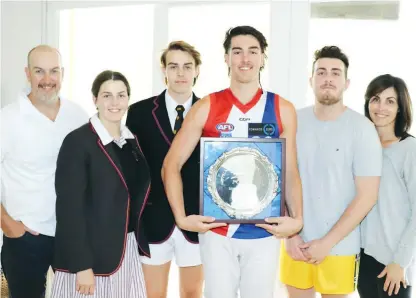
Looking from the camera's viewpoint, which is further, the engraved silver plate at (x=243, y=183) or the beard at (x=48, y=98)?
the beard at (x=48, y=98)

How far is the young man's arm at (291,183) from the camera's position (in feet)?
6.80

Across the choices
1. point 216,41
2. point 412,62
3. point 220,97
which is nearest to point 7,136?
point 220,97

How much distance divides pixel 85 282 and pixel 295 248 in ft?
3.42

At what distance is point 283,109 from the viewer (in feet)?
7.01

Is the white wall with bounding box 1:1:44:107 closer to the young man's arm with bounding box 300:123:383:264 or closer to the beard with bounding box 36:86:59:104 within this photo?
the beard with bounding box 36:86:59:104

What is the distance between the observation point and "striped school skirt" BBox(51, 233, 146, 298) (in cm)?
215

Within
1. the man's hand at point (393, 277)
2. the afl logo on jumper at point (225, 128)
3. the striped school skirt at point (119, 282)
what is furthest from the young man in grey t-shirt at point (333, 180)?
the striped school skirt at point (119, 282)

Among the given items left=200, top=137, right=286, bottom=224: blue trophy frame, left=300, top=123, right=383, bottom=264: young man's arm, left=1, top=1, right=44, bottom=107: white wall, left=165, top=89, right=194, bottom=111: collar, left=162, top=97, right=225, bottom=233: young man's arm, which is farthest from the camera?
left=1, top=1, right=44, bottom=107: white wall

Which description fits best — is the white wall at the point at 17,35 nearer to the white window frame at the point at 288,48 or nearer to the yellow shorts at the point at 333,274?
the white window frame at the point at 288,48

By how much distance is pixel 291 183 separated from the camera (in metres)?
2.19

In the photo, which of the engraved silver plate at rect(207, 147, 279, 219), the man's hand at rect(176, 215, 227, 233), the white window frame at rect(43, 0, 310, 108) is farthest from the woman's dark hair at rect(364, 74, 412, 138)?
the man's hand at rect(176, 215, 227, 233)

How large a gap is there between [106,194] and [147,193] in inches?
8.5

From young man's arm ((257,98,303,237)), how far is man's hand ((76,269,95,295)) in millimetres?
830

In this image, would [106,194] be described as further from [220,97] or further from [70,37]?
[70,37]
